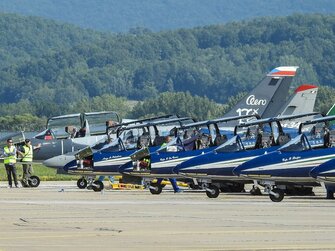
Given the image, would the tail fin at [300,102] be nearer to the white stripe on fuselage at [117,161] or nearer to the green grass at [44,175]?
the green grass at [44,175]

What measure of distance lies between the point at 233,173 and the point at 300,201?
2845 millimetres

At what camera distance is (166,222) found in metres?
28.0

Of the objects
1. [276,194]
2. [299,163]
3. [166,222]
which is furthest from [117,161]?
[166,222]

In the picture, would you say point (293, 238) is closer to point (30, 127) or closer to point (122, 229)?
point (122, 229)

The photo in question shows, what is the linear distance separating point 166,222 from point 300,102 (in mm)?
28894

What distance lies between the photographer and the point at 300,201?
3622 cm

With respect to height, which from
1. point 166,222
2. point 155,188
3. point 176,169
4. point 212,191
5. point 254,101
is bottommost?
point 155,188

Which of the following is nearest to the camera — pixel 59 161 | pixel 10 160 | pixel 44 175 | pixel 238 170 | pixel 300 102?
pixel 238 170

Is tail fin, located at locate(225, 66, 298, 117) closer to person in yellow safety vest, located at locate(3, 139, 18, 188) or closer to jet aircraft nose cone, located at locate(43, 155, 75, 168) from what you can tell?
jet aircraft nose cone, located at locate(43, 155, 75, 168)

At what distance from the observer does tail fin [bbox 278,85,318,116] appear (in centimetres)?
5609

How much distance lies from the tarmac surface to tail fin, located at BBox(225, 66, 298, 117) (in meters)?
18.6

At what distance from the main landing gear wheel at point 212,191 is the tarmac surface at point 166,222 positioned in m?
0.28

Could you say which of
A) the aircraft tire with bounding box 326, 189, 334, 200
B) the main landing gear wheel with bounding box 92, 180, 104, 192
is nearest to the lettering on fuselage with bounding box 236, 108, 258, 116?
the main landing gear wheel with bounding box 92, 180, 104, 192

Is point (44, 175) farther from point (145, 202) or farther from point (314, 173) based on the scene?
point (314, 173)
